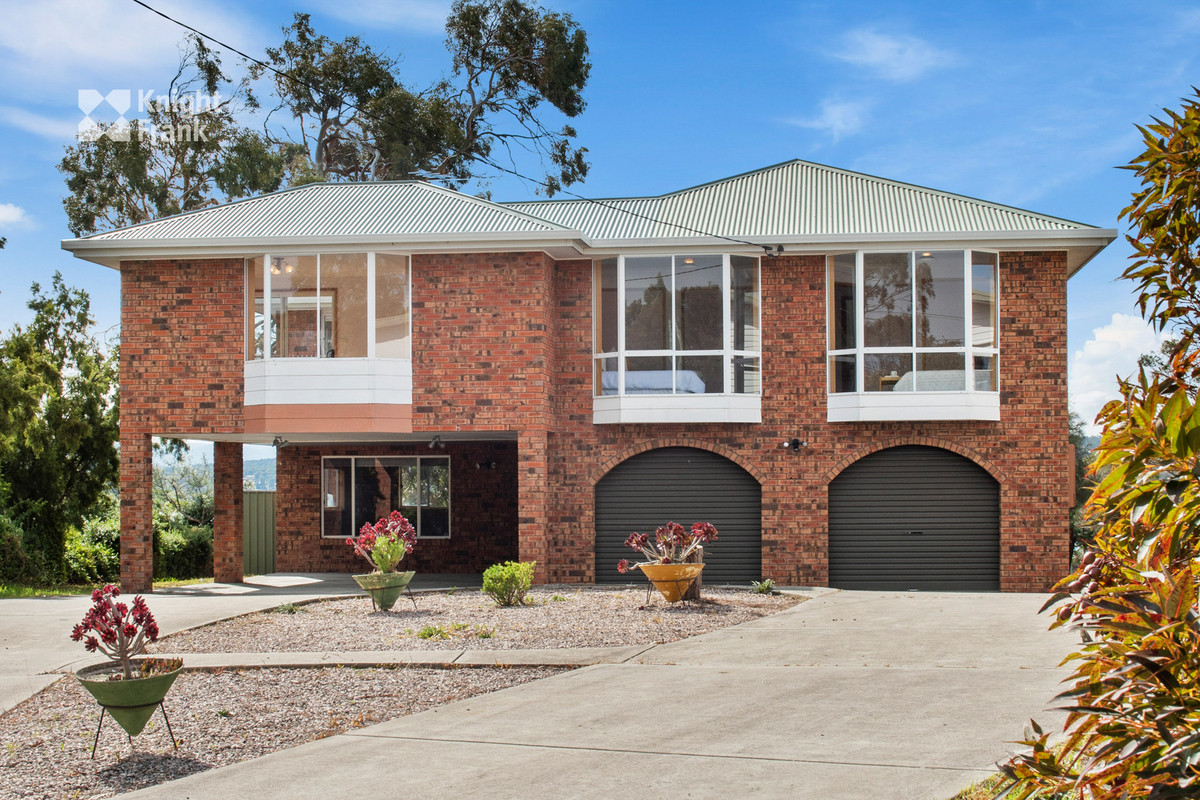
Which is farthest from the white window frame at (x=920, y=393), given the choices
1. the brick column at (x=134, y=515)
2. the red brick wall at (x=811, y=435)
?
the brick column at (x=134, y=515)

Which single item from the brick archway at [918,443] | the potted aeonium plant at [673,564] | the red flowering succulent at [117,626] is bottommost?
the potted aeonium plant at [673,564]

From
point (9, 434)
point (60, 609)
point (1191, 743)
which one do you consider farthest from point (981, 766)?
point (9, 434)

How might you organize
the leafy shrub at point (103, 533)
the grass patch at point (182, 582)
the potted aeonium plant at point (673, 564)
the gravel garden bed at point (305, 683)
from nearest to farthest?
the gravel garden bed at point (305, 683)
the potted aeonium plant at point (673, 564)
the grass patch at point (182, 582)
the leafy shrub at point (103, 533)

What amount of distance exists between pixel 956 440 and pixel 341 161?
76.7 feet

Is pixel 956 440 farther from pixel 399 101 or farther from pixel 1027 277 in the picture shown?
pixel 399 101

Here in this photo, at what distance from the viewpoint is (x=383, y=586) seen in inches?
540

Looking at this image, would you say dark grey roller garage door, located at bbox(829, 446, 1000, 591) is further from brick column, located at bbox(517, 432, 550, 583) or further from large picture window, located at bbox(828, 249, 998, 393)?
brick column, located at bbox(517, 432, 550, 583)

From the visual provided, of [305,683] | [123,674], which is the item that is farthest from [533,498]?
[123,674]

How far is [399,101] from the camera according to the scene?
1259 inches

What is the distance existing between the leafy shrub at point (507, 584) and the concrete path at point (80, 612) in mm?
3016

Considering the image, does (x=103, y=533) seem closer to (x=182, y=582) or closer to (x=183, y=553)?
(x=183, y=553)

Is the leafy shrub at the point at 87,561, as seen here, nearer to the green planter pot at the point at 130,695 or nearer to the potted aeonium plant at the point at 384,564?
the potted aeonium plant at the point at 384,564

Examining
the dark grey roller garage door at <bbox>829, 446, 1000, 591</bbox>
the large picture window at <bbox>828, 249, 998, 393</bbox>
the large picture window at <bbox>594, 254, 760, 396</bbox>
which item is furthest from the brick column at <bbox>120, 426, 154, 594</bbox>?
the large picture window at <bbox>828, 249, 998, 393</bbox>

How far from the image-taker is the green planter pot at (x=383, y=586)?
1370 centimetres
